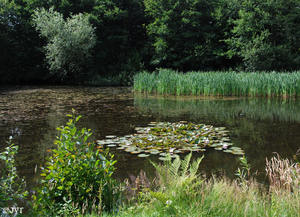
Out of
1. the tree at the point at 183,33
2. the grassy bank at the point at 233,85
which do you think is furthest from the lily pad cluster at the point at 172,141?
the tree at the point at 183,33

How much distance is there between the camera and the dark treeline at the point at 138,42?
21.5 meters

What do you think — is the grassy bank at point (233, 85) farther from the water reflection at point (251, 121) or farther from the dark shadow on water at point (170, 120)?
the dark shadow on water at point (170, 120)

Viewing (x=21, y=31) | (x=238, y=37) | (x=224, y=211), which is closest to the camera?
(x=224, y=211)

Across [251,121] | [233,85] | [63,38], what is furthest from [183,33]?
[251,121]

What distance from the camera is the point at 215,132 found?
20.7ft

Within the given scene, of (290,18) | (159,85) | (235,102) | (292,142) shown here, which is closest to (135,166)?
(292,142)

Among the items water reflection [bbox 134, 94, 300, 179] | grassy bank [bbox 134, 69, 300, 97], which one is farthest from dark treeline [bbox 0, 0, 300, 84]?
water reflection [bbox 134, 94, 300, 179]

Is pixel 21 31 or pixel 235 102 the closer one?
pixel 235 102

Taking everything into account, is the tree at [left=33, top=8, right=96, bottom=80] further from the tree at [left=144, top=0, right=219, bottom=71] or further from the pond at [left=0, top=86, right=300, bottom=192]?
the pond at [left=0, top=86, right=300, bottom=192]

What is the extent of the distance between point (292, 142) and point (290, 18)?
1994 cm

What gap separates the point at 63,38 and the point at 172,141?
58.0 ft

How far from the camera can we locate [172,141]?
5.54 meters

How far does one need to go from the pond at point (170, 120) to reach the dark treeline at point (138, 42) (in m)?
11.8

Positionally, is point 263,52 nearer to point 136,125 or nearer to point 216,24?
point 216,24
